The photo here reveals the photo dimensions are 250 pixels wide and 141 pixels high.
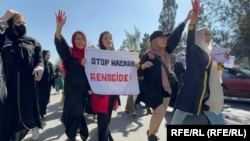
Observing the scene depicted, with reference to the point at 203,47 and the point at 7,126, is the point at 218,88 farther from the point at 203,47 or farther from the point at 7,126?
the point at 7,126

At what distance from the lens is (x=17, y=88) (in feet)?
11.9

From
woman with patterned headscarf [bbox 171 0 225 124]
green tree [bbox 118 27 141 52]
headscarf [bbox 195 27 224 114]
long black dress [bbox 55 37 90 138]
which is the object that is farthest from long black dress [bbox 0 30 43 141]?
green tree [bbox 118 27 141 52]

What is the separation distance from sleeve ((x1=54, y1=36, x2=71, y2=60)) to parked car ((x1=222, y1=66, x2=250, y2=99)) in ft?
28.2

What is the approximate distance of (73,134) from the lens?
4.34 metres

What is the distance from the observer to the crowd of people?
11.9 feet

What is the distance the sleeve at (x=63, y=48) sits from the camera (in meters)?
4.13

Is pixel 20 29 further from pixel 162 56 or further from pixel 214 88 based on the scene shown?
pixel 214 88

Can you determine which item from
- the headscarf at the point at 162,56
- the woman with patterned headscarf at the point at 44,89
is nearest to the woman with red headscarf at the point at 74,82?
the headscarf at the point at 162,56

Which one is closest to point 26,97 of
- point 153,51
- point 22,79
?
point 22,79

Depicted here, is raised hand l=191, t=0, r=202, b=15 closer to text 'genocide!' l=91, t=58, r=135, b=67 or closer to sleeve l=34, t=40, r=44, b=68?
text 'genocide!' l=91, t=58, r=135, b=67

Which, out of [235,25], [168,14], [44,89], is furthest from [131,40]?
[44,89]

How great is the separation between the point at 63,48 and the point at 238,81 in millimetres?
9166

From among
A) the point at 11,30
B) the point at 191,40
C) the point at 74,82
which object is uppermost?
the point at 11,30

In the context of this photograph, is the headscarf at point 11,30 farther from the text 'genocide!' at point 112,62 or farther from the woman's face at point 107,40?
the woman's face at point 107,40
